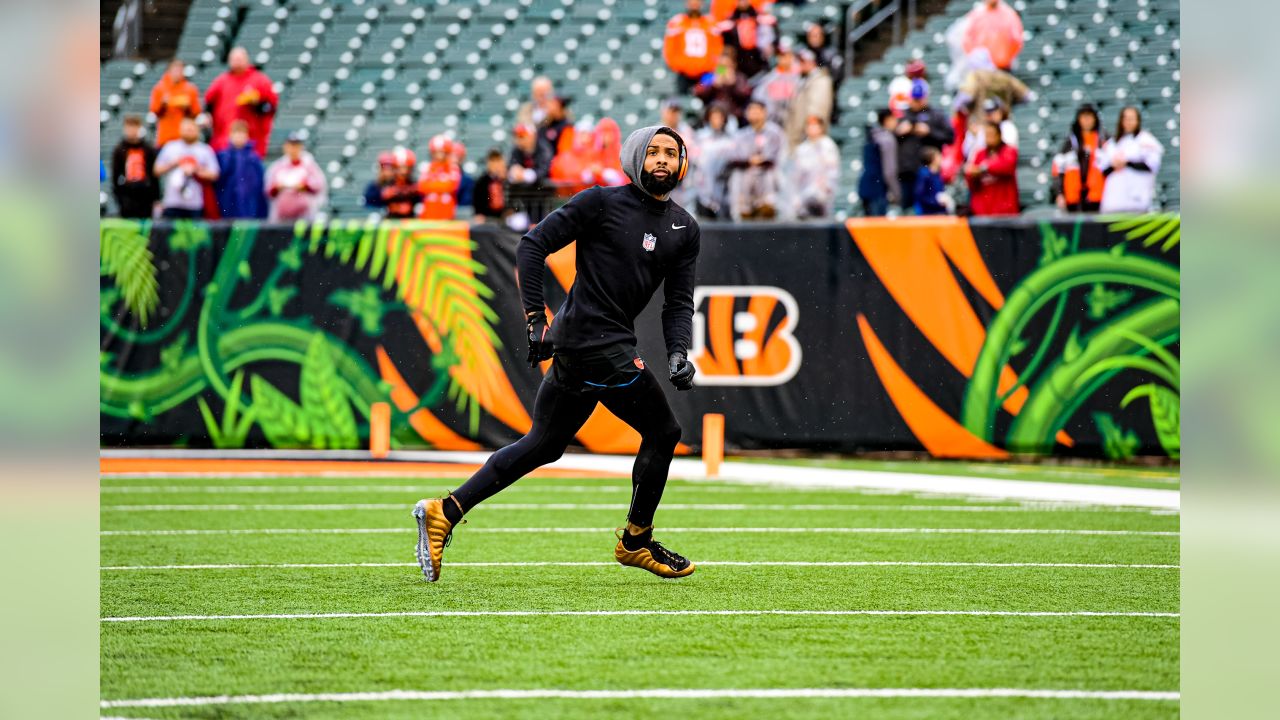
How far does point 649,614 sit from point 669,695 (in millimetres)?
1759

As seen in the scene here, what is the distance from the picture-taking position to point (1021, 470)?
14953mm

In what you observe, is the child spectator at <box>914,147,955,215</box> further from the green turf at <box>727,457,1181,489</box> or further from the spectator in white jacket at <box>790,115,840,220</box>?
the green turf at <box>727,457,1181,489</box>

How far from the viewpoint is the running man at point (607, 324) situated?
7.58 meters

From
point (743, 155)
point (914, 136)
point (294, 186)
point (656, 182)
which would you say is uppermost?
point (914, 136)

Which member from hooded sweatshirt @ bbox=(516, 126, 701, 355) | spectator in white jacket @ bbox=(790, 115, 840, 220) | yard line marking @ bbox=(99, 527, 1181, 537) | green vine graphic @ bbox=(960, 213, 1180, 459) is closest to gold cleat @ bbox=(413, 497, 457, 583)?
hooded sweatshirt @ bbox=(516, 126, 701, 355)

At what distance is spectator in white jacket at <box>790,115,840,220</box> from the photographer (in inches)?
673

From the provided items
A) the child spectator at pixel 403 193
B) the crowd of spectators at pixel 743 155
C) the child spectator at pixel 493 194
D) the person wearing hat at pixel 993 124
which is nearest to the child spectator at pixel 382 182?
the crowd of spectators at pixel 743 155

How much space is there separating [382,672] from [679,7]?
2073 centimetres

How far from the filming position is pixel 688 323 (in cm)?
789

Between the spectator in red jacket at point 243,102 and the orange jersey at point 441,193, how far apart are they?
2.29 metres

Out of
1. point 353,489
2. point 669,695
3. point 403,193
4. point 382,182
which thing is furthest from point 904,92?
point 669,695

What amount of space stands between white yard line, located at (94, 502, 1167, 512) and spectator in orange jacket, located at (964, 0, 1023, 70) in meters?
7.79

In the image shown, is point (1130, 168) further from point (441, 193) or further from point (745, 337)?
point (441, 193)
